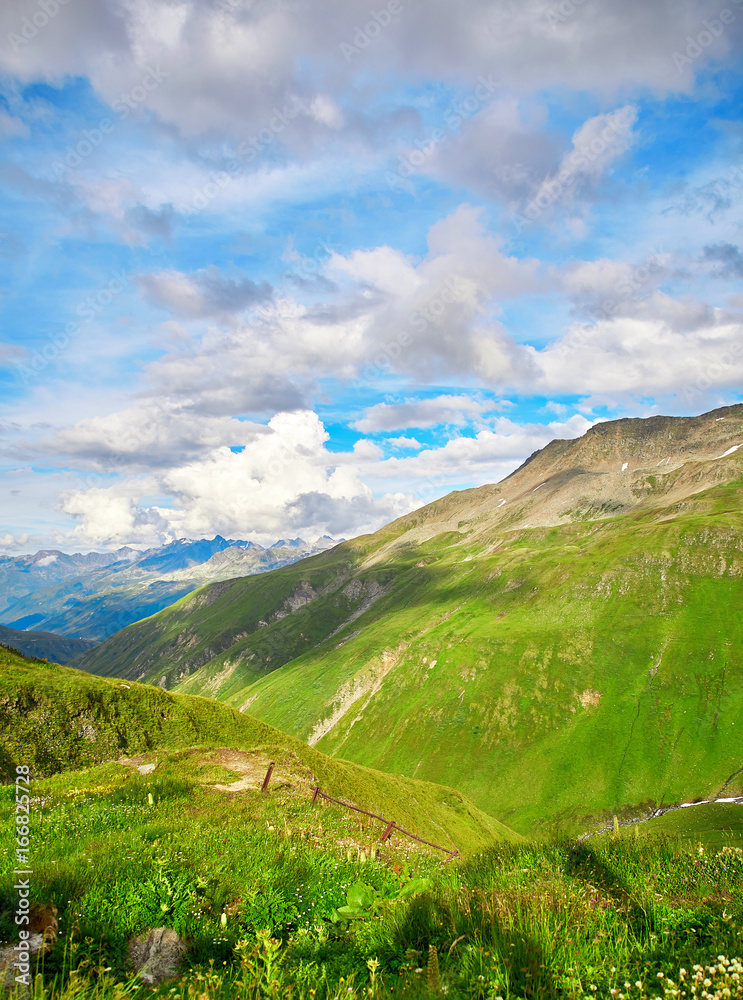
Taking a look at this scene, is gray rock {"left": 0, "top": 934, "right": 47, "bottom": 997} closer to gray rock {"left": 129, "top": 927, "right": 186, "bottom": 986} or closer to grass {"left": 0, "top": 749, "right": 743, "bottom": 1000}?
grass {"left": 0, "top": 749, "right": 743, "bottom": 1000}

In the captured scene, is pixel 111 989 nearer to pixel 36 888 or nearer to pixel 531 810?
pixel 36 888

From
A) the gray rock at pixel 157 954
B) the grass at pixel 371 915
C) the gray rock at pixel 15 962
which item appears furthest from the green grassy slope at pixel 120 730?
the gray rock at pixel 15 962

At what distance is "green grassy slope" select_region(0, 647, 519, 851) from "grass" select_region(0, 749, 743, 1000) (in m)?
17.9

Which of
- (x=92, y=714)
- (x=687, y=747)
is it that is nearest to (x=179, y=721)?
(x=92, y=714)

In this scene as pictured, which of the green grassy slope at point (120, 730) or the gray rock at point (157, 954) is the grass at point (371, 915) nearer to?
the gray rock at point (157, 954)

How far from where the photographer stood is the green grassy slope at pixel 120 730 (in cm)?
2511

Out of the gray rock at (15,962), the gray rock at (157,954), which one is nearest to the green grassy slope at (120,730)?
the gray rock at (157,954)

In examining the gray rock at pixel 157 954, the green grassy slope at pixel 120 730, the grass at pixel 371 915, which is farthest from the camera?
the green grassy slope at pixel 120 730

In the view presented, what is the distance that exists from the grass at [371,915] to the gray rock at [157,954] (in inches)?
6.1

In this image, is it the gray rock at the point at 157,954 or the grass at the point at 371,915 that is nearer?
the grass at the point at 371,915

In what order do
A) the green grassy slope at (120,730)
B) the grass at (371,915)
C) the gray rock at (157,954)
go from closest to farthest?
1. the grass at (371,915)
2. the gray rock at (157,954)
3. the green grassy slope at (120,730)

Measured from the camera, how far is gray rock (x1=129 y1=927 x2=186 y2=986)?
644 centimetres

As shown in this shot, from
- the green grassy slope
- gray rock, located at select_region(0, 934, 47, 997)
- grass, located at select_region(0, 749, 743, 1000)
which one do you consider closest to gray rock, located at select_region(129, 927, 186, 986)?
grass, located at select_region(0, 749, 743, 1000)

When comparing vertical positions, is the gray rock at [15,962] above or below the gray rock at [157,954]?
above
